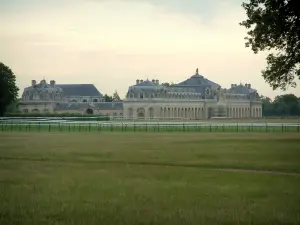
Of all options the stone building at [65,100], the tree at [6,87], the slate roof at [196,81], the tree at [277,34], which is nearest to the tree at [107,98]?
the stone building at [65,100]

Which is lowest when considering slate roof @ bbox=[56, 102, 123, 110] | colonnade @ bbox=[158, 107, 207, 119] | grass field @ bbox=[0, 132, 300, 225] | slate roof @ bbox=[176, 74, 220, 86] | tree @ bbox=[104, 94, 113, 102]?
grass field @ bbox=[0, 132, 300, 225]

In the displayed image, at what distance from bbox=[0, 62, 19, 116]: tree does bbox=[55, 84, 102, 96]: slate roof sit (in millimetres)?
52124

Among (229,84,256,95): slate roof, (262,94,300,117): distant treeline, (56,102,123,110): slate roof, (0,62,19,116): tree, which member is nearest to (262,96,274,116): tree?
(262,94,300,117): distant treeline

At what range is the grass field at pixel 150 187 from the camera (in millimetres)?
11359

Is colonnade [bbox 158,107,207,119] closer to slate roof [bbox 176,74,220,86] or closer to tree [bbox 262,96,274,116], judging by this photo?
slate roof [bbox 176,74,220,86]

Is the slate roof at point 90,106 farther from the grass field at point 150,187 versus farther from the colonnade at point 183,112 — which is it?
the grass field at point 150,187

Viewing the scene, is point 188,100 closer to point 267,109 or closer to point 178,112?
point 178,112

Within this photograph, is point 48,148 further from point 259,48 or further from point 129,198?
point 129,198

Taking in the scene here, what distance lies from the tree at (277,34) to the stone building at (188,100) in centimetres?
9158

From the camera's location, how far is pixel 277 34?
2708 centimetres

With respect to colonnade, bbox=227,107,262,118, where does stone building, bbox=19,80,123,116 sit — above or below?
above

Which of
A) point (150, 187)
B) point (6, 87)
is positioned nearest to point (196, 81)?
point (6, 87)

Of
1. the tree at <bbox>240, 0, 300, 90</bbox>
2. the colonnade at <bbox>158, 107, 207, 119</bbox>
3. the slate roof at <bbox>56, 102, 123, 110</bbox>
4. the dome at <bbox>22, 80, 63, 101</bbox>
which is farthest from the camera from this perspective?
the dome at <bbox>22, 80, 63, 101</bbox>

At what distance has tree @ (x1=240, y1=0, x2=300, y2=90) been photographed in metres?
25.8
